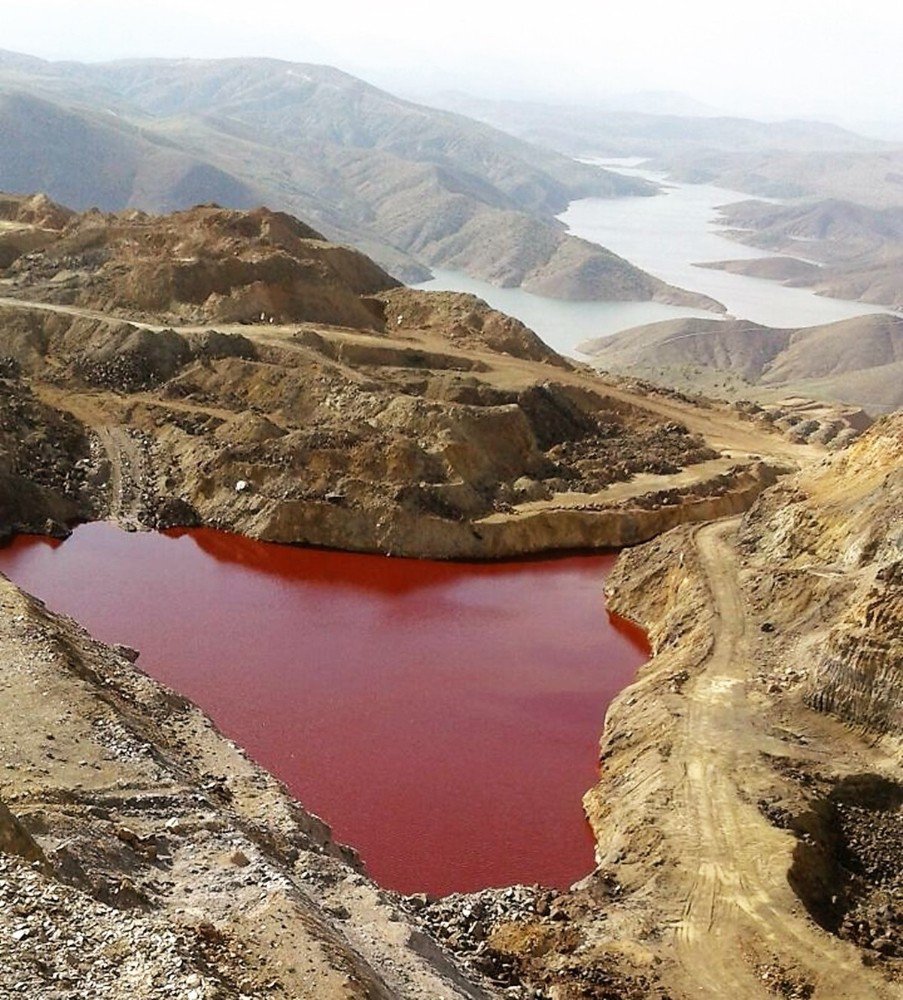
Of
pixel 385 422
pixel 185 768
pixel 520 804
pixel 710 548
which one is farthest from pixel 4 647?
pixel 385 422

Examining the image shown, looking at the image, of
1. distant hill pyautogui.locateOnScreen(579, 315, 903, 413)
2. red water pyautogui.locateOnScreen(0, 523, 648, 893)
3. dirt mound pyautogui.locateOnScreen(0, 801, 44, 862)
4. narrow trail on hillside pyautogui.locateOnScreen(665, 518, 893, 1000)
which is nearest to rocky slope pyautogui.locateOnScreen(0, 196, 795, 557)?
red water pyautogui.locateOnScreen(0, 523, 648, 893)

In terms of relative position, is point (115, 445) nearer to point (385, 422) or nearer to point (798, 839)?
point (385, 422)

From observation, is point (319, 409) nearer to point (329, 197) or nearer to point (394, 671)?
point (394, 671)

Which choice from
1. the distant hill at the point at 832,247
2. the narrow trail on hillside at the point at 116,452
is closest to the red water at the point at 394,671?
the narrow trail on hillside at the point at 116,452

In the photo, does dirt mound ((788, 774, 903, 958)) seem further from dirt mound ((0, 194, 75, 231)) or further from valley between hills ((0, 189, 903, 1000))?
dirt mound ((0, 194, 75, 231))

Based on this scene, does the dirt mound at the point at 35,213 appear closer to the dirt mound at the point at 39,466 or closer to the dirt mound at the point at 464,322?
the dirt mound at the point at 464,322

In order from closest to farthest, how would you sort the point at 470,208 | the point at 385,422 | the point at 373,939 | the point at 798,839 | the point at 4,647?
the point at 373,939 < the point at 798,839 < the point at 4,647 < the point at 385,422 < the point at 470,208

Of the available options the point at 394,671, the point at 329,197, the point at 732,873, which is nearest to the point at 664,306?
the point at 329,197
